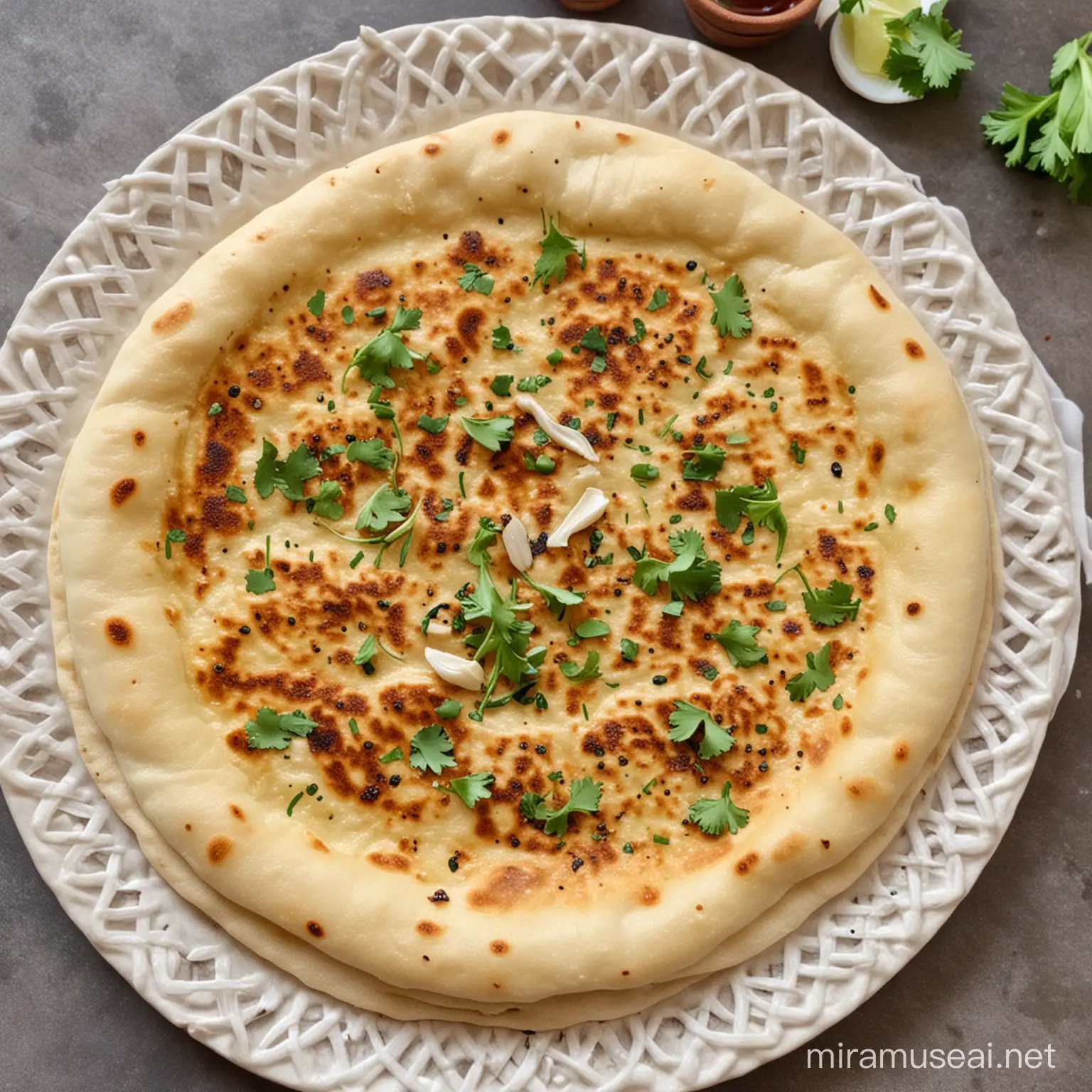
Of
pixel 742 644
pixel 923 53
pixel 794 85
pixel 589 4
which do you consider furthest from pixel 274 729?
pixel 923 53

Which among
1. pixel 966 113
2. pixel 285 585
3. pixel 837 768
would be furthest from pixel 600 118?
pixel 837 768

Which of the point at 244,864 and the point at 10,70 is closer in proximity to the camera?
the point at 244,864

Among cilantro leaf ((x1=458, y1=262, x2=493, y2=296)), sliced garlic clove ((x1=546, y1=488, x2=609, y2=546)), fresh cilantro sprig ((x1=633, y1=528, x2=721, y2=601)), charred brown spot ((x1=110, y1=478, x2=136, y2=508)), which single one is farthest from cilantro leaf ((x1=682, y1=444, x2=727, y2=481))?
charred brown spot ((x1=110, y1=478, x2=136, y2=508))

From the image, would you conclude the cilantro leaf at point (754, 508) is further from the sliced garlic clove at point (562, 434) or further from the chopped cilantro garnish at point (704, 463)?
the sliced garlic clove at point (562, 434)

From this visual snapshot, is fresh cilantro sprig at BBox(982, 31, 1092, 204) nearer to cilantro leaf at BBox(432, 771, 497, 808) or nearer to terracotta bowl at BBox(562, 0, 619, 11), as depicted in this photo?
terracotta bowl at BBox(562, 0, 619, 11)

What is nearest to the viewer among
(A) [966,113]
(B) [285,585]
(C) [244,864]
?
(C) [244,864]

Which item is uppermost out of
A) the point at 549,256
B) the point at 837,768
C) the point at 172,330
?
the point at 549,256

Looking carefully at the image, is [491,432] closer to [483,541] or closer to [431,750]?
[483,541]

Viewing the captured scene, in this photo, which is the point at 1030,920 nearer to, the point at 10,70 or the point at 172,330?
the point at 172,330
